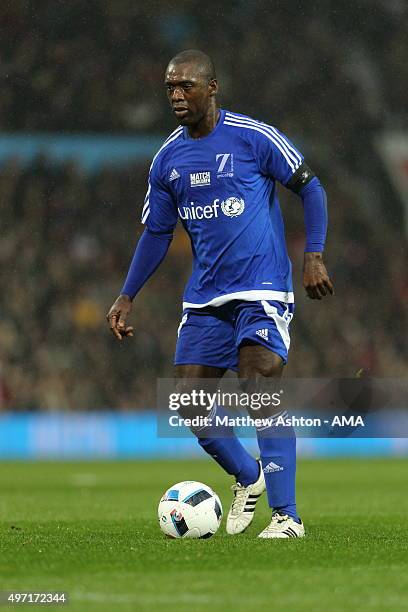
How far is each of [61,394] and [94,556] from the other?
50.2 feet

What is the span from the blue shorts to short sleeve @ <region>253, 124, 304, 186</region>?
0.65m

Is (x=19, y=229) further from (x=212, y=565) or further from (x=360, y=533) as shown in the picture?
(x=212, y=565)

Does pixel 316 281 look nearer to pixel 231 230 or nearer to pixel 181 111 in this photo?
pixel 231 230

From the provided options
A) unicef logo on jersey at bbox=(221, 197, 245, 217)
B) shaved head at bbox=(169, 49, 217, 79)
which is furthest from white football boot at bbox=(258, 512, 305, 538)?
shaved head at bbox=(169, 49, 217, 79)

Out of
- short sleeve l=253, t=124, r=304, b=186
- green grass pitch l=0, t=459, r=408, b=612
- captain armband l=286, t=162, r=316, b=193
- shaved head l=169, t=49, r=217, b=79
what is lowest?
green grass pitch l=0, t=459, r=408, b=612

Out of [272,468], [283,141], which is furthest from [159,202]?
[272,468]

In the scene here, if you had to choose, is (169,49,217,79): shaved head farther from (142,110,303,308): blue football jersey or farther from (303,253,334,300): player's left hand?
(303,253,334,300): player's left hand

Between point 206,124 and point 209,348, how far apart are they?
1.12 metres

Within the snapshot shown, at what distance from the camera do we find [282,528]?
242 inches

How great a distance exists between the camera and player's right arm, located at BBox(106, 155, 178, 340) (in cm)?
680

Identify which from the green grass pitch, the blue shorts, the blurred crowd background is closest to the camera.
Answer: the green grass pitch

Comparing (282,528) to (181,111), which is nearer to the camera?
(282,528)

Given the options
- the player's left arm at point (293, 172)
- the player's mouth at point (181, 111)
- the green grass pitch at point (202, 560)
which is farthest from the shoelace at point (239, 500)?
the player's mouth at point (181, 111)

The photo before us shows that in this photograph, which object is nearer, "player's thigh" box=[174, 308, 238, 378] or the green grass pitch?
the green grass pitch
